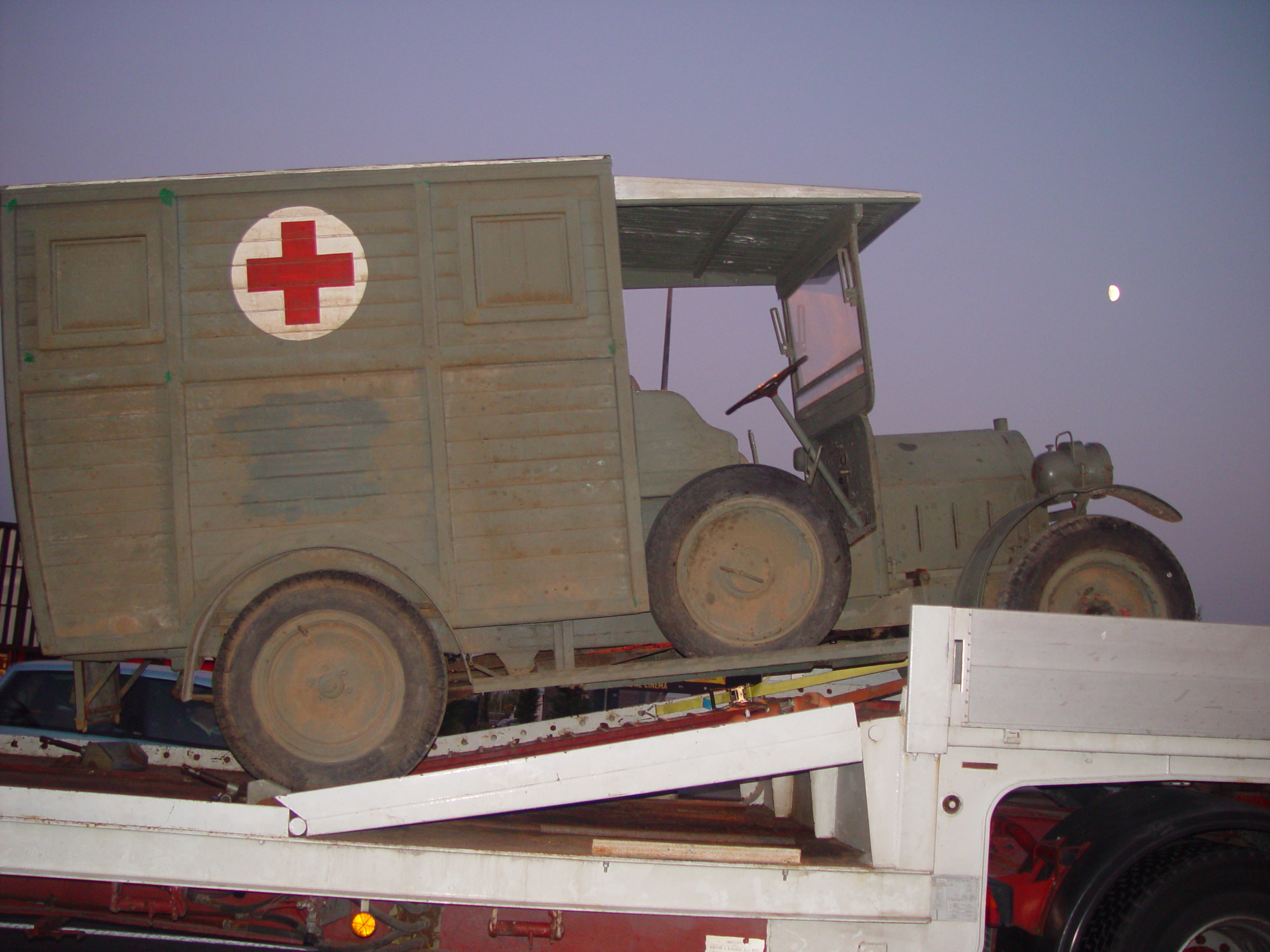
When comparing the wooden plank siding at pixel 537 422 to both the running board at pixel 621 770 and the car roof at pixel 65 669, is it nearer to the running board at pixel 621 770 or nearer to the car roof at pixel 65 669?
the running board at pixel 621 770

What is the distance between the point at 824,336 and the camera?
14.8 ft

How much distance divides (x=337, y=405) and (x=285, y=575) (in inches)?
25.8

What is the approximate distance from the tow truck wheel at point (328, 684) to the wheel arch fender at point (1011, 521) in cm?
226

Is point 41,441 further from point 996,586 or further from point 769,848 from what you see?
point 996,586

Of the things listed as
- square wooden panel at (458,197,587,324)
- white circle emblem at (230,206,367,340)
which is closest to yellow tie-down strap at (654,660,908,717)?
square wooden panel at (458,197,587,324)

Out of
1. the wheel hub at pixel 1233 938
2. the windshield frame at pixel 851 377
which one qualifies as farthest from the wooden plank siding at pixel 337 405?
the wheel hub at pixel 1233 938

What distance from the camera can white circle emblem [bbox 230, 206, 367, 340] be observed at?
10.8 ft

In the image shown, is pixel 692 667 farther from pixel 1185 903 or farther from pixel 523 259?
pixel 1185 903

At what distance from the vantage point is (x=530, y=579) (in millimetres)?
3285

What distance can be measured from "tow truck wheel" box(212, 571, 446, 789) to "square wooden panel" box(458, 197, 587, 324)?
1.18m

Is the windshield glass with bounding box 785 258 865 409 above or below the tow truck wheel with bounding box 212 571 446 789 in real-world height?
above

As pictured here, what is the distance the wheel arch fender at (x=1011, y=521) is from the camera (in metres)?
3.72

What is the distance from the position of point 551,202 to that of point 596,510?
1.21 m

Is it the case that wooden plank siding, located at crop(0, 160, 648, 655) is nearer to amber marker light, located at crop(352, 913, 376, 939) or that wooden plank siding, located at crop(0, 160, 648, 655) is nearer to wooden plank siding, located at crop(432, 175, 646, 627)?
wooden plank siding, located at crop(432, 175, 646, 627)
